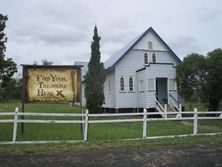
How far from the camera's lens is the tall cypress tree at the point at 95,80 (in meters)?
27.8

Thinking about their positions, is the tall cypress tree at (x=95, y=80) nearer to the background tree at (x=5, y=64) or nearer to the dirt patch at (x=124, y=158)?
the background tree at (x=5, y=64)

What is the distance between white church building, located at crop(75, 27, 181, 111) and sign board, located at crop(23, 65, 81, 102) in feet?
41.7

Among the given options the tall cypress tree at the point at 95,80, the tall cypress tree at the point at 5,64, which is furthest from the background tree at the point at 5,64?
the tall cypress tree at the point at 95,80

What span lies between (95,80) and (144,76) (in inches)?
158

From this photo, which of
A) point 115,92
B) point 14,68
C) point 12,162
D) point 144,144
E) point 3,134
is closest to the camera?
point 12,162

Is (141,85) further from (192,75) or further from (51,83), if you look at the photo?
(51,83)

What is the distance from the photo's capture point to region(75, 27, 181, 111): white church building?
27839 millimetres

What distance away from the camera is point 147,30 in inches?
1190

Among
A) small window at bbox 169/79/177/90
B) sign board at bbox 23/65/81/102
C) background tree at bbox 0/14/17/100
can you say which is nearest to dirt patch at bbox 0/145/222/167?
sign board at bbox 23/65/81/102

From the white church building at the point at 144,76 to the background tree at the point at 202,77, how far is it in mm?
2509

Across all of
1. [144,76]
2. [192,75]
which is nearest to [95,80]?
[144,76]

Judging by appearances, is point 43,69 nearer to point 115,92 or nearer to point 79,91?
point 79,91

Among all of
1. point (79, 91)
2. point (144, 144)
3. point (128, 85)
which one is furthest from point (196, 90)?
point (144, 144)

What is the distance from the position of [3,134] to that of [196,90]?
14.3 metres
